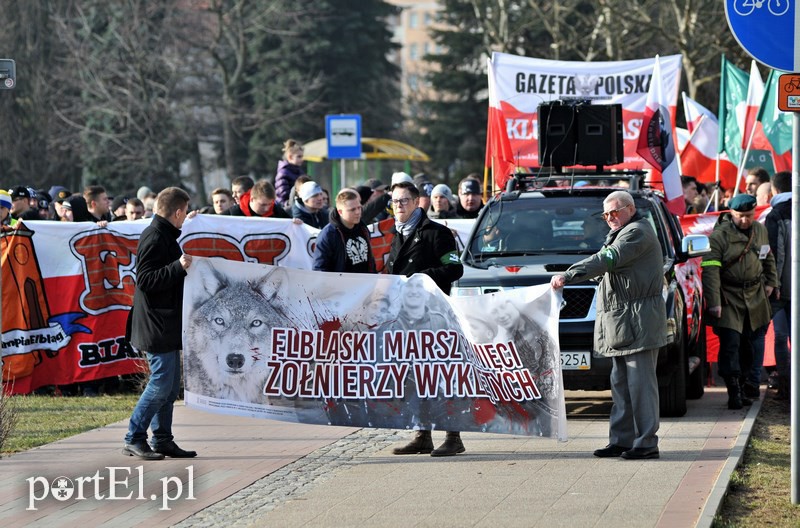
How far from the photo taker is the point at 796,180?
7.43m

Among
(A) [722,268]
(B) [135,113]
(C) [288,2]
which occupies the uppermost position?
(C) [288,2]

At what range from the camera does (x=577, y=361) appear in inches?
410

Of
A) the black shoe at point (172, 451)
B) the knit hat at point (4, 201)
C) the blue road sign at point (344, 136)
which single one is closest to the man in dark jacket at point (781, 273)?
the black shoe at point (172, 451)

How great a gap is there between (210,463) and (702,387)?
5376mm

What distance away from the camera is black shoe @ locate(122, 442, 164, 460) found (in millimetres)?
9125

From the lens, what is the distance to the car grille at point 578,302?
10.6m

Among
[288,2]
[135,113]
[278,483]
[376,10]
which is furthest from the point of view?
[376,10]

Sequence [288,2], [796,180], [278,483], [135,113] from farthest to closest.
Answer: [288,2]
[135,113]
[278,483]
[796,180]

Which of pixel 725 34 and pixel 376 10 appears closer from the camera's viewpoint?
pixel 725 34

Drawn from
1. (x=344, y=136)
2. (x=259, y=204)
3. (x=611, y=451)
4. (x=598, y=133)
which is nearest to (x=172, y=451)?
(x=611, y=451)

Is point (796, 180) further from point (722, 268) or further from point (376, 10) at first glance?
point (376, 10)

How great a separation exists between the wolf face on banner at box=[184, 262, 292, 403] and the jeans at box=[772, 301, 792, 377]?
5.20 meters

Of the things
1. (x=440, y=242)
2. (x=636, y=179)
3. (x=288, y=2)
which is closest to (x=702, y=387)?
(x=636, y=179)

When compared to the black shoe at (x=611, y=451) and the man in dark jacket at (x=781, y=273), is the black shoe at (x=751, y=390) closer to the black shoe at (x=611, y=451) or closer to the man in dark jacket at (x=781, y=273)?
the man in dark jacket at (x=781, y=273)
